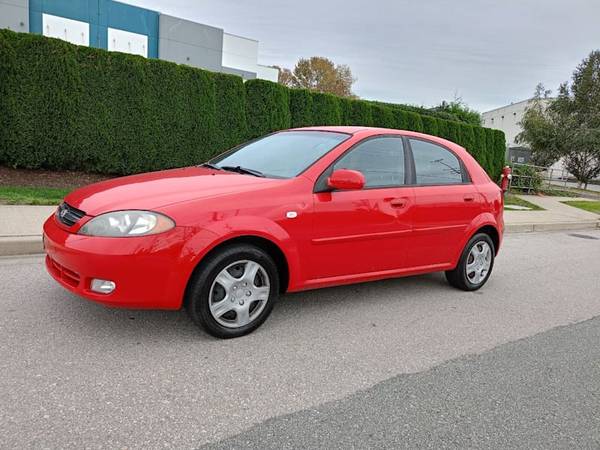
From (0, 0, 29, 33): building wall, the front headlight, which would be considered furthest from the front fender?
(0, 0, 29, 33): building wall

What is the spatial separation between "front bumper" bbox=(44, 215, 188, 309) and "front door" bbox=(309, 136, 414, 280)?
44.1 inches

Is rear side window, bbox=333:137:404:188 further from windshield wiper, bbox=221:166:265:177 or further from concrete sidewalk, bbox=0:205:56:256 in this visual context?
concrete sidewalk, bbox=0:205:56:256

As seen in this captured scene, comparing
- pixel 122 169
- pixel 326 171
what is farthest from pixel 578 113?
pixel 326 171

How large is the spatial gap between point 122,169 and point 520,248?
24.8 ft

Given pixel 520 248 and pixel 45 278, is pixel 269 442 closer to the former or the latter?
pixel 45 278

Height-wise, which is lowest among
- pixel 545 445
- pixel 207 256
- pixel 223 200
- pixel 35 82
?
pixel 545 445

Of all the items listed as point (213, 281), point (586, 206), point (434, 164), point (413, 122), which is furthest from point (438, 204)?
point (586, 206)

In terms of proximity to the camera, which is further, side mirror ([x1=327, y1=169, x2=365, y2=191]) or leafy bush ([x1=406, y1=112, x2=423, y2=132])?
leafy bush ([x1=406, y1=112, x2=423, y2=132])

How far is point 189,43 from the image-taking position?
35312 millimetres

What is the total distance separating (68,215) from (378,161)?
2561 mm

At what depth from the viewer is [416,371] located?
11.3 ft

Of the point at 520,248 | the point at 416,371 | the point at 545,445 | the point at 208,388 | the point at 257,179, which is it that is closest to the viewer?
the point at 545,445

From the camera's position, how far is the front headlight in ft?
10.8

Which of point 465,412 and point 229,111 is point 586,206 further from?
point 465,412
